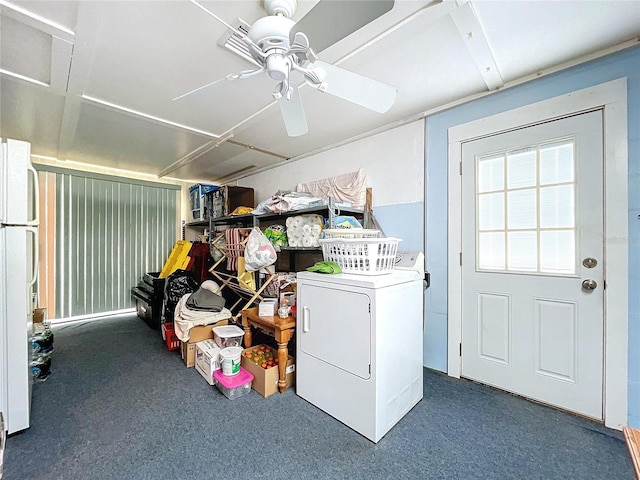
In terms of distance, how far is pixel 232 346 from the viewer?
2301mm

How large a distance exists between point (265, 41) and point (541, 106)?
183 cm

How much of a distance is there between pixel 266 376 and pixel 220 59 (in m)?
2.09

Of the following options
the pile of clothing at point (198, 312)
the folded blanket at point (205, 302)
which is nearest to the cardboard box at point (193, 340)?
the pile of clothing at point (198, 312)

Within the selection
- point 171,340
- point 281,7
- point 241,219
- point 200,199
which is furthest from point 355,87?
point 200,199

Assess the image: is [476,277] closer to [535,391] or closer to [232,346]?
[535,391]

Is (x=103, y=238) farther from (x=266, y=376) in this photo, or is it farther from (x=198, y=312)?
(x=266, y=376)

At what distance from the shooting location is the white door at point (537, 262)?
167 cm

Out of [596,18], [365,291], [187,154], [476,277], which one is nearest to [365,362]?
[365,291]

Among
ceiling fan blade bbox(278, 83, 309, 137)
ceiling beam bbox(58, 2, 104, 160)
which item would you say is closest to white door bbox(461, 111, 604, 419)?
ceiling fan blade bbox(278, 83, 309, 137)

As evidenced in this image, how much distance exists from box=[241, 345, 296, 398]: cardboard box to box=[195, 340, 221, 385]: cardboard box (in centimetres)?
23

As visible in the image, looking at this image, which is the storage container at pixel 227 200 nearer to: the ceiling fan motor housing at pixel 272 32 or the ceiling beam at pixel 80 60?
the ceiling beam at pixel 80 60

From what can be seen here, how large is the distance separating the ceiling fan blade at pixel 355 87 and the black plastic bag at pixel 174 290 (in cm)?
279

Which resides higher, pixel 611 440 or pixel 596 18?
pixel 596 18

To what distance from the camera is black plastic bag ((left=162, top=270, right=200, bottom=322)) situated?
3113mm
